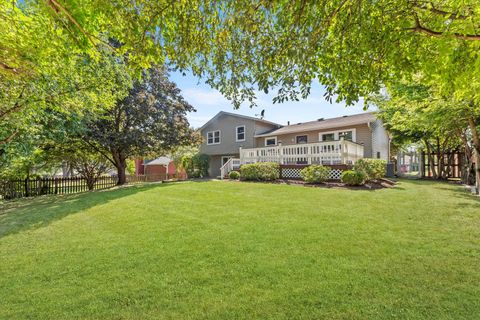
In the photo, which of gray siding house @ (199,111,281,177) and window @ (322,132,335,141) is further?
gray siding house @ (199,111,281,177)

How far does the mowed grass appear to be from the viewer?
7.49ft

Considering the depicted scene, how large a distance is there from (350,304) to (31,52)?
22.7ft

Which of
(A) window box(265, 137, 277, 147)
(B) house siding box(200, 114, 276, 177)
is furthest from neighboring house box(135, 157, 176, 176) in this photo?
(A) window box(265, 137, 277, 147)

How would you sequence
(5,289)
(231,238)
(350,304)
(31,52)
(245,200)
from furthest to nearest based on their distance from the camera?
(245,200) < (31,52) < (231,238) < (5,289) < (350,304)

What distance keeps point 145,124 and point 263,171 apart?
29.2 ft

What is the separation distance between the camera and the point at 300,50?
297cm

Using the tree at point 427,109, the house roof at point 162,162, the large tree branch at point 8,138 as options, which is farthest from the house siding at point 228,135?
the large tree branch at point 8,138

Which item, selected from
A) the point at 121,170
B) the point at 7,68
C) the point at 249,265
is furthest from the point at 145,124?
the point at 249,265

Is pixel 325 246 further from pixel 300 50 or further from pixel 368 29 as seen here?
pixel 368 29

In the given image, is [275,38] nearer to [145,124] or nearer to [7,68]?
[7,68]

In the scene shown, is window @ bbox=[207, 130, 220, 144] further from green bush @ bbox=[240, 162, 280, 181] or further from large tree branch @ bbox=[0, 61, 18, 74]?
large tree branch @ bbox=[0, 61, 18, 74]

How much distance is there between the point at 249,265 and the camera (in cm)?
310

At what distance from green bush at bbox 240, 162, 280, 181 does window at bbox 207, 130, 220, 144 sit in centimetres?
999

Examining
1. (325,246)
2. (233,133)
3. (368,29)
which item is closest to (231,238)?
(325,246)
